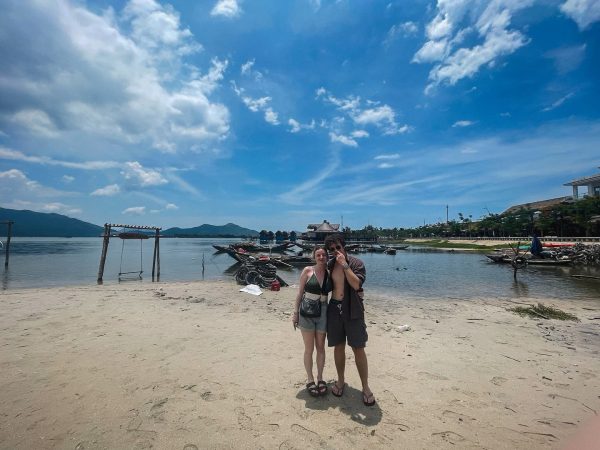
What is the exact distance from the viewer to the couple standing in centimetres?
352

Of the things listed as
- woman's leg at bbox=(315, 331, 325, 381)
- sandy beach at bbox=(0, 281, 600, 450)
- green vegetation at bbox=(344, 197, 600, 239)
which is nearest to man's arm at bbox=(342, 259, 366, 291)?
woman's leg at bbox=(315, 331, 325, 381)

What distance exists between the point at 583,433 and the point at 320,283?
3108mm

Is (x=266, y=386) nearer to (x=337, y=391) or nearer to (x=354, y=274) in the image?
(x=337, y=391)

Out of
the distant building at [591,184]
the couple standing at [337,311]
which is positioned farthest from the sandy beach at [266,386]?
the distant building at [591,184]

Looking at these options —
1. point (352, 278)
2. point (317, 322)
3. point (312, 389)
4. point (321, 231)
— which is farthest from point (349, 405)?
point (321, 231)

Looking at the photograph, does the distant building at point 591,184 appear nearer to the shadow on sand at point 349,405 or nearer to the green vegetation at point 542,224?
the green vegetation at point 542,224

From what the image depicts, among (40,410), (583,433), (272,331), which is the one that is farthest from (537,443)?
(40,410)

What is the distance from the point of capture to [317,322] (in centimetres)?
371

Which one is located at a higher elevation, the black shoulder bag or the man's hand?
the man's hand

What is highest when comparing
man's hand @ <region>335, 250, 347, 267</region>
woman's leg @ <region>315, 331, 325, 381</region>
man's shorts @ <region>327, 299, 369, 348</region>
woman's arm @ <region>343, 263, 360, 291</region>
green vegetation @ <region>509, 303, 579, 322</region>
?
man's hand @ <region>335, 250, 347, 267</region>

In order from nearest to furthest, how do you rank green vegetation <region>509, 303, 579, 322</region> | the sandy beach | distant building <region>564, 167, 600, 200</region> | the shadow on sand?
1. the sandy beach
2. the shadow on sand
3. green vegetation <region>509, 303, 579, 322</region>
4. distant building <region>564, 167, 600, 200</region>

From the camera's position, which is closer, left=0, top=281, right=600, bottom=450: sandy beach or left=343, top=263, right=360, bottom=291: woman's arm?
left=0, top=281, right=600, bottom=450: sandy beach

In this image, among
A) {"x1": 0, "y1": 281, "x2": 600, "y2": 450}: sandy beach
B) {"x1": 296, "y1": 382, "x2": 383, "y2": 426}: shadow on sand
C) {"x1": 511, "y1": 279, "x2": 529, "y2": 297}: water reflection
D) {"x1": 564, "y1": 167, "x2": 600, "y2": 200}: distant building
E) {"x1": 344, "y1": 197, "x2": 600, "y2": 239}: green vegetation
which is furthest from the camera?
{"x1": 564, "y1": 167, "x2": 600, "y2": 200}: distant building

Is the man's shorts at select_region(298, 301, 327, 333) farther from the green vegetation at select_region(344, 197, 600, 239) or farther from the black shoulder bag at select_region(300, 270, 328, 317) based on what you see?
the green vegetation at select_region(344, 197, 600, 239)
